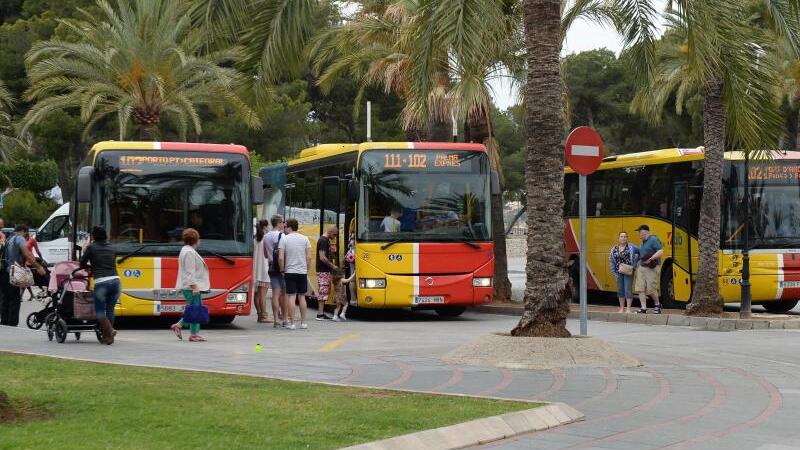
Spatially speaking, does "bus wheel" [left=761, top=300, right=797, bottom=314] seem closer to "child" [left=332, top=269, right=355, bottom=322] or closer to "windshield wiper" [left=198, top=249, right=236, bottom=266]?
"child" [left=332, top=269, right=355, bottom=322]

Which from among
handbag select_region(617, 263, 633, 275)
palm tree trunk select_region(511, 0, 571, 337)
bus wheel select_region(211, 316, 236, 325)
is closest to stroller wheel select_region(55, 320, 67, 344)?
bus wheel select_region(211, 316, 236, 325)

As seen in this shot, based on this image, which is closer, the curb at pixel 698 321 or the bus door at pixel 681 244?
the curb at pixel 698 321

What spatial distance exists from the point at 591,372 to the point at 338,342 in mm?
5563

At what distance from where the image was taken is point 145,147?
70.2ft

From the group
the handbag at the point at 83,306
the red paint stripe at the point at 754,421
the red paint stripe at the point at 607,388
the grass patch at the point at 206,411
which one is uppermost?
the handbag at the point at 83,306

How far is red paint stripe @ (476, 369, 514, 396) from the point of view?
38.9 feet

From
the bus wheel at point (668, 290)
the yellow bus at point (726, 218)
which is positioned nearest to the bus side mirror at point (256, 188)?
the yellow bus at point (726, 218)

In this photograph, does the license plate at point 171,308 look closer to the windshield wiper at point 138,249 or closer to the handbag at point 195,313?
the windshield wiper at point 138,249

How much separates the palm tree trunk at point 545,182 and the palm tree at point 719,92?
6.10ft

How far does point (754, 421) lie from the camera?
10531mm

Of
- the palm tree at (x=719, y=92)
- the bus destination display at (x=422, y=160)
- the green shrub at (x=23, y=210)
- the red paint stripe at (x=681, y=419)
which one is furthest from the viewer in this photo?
the green shrub at (x=23, y=210)

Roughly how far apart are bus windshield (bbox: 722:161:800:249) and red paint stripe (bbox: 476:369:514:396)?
12.9 m

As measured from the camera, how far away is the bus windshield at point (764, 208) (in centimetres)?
2541

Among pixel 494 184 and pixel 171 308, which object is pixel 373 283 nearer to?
pixel 494 184
